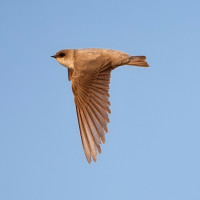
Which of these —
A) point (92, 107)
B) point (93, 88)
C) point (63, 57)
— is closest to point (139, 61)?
point (93, 88)

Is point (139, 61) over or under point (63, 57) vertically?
under

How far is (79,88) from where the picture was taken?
7031 millimetres

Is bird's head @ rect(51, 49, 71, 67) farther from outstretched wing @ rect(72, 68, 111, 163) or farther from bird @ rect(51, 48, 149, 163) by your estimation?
outstretched wing @ rect(72, 68, 111, 163)

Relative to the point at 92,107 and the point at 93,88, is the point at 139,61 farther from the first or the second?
the point at 92,107

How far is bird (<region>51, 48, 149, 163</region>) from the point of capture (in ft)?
21.5

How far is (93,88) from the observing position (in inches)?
275

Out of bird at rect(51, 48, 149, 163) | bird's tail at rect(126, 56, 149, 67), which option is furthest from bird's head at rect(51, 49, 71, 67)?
bird's tail at rect(126, 56, 149, 67)

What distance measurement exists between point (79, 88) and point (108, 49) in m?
0.92

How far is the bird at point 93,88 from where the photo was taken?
654 cm

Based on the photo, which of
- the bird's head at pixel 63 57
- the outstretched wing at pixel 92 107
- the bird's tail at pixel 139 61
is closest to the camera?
the outstretched wing at pixel 92 107

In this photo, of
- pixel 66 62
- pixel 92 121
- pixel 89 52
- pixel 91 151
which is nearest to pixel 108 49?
pixel 89 52

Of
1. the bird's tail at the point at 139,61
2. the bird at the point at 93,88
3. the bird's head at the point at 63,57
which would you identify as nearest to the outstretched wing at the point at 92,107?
the bird at the point at 93,88

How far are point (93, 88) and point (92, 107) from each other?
33 cm

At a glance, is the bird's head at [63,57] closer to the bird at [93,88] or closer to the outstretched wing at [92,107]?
the bird at [93,88]
